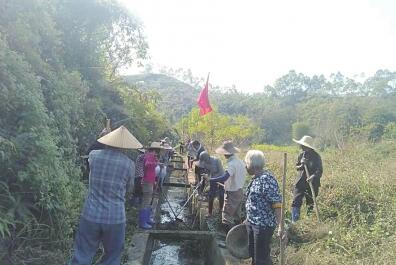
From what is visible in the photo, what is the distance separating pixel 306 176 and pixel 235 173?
4.35 feet

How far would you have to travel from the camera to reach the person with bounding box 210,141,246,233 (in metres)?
6.78

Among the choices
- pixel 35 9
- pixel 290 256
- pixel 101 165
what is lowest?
pixel 290 256

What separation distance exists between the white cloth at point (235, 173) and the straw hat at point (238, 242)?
151 centimetres

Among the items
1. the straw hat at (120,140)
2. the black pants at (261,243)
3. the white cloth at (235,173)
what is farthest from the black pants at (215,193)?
the straw hat at (120,140)

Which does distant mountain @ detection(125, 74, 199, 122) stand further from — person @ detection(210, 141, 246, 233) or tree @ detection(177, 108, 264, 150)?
person @ detection(210, 141, 246, 233)

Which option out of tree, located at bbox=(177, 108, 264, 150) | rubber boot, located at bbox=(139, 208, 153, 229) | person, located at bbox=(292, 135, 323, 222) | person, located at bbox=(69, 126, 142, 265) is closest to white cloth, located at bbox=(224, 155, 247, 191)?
person, located at bbox=(292, 135, 323, 222)

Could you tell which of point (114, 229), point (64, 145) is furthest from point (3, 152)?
point (64, 145)

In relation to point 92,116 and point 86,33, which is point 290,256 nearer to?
point 92,116

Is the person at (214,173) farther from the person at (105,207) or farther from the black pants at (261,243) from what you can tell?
the person at (105,207)

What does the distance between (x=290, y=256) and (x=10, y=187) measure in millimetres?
3665

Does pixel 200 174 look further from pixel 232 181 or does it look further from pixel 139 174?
pixel 232 181

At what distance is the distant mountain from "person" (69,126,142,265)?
267 feet

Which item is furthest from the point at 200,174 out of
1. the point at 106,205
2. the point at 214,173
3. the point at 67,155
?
the point at 106,205

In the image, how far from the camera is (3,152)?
13.1ft
